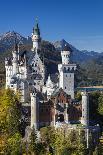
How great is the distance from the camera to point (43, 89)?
73.7 meters

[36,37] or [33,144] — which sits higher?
[36,37]

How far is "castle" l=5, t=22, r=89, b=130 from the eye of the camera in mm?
62750

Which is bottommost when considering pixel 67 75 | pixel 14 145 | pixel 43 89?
pixel 14 145

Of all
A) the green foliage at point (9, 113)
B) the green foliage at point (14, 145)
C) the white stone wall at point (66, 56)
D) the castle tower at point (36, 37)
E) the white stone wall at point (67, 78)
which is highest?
the castle tower at point (36, 37)

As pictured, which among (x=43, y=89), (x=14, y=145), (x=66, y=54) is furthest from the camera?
(x=43, y=89)

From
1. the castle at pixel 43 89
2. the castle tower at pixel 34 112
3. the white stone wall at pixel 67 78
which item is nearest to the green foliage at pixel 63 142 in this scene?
the castle tower at pixel 34 112

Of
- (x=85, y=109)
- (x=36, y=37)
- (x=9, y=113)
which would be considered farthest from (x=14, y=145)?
(x=36, y=37)

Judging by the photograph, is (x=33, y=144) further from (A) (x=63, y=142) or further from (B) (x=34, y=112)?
(B) (x=34, y=112)

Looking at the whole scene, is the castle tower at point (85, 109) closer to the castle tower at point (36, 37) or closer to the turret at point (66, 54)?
the turret at point (66, 54)

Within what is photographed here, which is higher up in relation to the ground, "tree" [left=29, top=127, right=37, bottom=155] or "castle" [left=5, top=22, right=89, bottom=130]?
"castle" [left=5, top=22, right=89, bottom=130]

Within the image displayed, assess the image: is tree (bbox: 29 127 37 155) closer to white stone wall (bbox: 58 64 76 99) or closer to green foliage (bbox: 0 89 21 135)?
green foliage (bbox: 0 89 21 135)

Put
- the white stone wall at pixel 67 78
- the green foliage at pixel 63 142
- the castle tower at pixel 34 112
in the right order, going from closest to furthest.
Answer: the green foliage at pixel 63 142
the castle tower at pixel 34 112
the white stone wall at pixel 67 78

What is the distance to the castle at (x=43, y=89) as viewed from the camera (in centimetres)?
6275

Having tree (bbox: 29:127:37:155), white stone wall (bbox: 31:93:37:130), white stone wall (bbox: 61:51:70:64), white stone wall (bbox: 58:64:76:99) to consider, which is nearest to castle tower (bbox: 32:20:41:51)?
white stone wall (bbox: 61:51:70:64)
